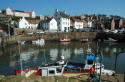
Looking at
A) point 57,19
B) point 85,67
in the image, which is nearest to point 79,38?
point 57,19

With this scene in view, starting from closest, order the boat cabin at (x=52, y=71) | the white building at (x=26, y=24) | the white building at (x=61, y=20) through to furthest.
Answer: the boat cabin at (x=52, y=71)
the white building at (x=26, y=24)
the white building at (x=61, y=20)

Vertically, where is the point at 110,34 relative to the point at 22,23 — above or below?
below

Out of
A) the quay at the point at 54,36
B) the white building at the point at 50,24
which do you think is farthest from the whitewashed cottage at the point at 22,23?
the quay at the point at 54,36

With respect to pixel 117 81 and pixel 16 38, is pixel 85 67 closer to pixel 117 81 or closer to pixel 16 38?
pixel 117 81

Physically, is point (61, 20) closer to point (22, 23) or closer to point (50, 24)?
point (50, 24)

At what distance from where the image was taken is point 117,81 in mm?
7336

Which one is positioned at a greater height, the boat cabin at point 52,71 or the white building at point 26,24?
the white building at point 26,24

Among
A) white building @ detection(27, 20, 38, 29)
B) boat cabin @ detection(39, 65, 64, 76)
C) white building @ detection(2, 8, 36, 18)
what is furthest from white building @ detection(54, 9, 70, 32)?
boat cabin @ detection(39, 65, 64, 76)

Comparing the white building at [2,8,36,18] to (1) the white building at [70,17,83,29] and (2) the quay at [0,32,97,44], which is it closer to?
(1) the white building at [70,17,83,29]

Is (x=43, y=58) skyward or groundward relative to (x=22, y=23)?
groundward

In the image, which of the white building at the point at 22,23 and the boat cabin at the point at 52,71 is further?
the white building at the point at 22,23

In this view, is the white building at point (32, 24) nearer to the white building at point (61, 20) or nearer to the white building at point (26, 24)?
the white building at point (26, 24)

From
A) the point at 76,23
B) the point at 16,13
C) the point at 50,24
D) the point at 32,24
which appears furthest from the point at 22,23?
the point at 16,13

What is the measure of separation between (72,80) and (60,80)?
1.82 ft
